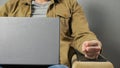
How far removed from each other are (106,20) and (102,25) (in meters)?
0.04

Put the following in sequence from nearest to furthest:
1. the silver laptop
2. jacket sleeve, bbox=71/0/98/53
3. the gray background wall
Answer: the silver laptop
jacket sleeve, bbox=71/0/98/53
the gray background wall

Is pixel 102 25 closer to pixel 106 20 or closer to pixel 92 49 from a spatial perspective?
pixel 106 20

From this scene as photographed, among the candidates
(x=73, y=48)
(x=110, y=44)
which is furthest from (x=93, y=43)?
(x=110, y=44)

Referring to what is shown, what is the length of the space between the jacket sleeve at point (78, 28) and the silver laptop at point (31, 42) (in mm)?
334

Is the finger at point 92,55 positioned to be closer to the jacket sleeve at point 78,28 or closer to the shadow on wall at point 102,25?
the jacket sleeve at point 78,28

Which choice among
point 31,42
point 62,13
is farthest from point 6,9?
point 31,42

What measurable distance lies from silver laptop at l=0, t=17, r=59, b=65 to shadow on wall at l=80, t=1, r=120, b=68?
0.77 m

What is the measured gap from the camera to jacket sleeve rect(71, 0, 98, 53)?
0.99 m

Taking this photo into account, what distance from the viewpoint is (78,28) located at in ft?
3.51

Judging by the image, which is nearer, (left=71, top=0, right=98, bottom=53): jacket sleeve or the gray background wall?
(left=71, top=0, right=98, bottom=53): jacket sleeve

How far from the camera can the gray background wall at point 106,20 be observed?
139 cm

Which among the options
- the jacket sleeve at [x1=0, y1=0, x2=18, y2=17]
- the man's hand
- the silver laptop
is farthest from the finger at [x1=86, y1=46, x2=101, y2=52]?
the jacket sleeve at [x1=0, y1=0, x2=18, y2=17]

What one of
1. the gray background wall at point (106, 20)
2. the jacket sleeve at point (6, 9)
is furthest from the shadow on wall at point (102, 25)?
the jacket sleeve at point (6, 9)

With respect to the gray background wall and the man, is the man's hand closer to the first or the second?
the man
